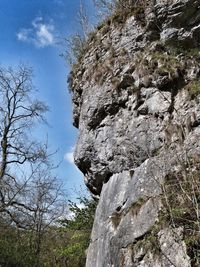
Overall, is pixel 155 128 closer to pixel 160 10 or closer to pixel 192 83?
pixel 192 83

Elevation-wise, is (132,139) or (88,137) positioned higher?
(88,137)

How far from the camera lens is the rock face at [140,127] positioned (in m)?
5.86

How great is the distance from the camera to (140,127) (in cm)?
734

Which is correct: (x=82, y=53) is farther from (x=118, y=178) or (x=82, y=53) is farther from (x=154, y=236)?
(x=154, y=236)

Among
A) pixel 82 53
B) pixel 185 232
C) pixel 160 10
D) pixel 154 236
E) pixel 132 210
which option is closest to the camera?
pixel 185 232

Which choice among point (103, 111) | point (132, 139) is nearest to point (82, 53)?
point (103, 111)

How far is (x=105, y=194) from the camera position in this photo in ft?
25.1

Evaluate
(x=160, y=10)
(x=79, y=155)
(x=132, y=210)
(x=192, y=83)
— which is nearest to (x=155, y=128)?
(x=192, y=83)

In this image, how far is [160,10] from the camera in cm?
816

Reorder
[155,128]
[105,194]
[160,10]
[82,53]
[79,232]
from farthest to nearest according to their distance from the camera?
[79,232], [82,53], [160,10], [105,194], [155,128]

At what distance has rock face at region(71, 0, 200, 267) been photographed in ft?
19.2

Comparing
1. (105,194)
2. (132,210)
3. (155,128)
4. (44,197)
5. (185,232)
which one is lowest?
(185,232)

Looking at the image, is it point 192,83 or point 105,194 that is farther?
point 105,194

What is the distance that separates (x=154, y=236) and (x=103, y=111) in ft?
11.4
